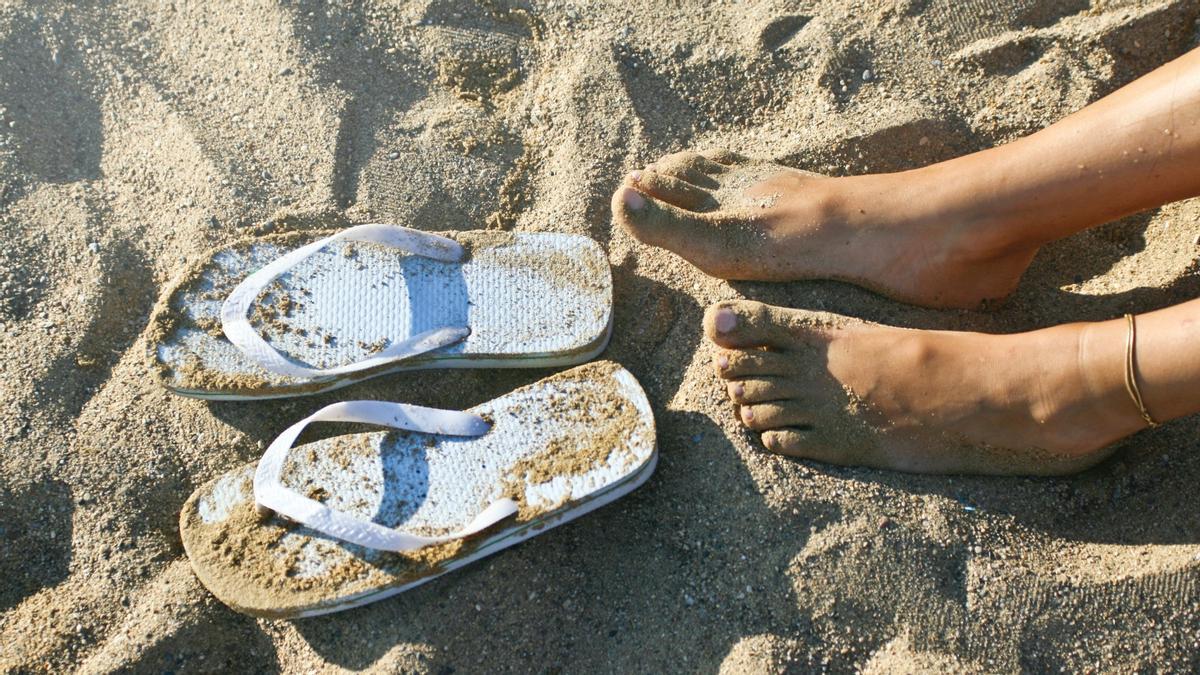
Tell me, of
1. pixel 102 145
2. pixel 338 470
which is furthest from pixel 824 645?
pixel 102 145

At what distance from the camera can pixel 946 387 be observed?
135 cm

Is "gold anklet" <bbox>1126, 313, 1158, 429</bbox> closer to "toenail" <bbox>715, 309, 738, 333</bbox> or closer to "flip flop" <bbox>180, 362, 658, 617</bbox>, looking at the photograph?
"toenail" <bbox>715, 309, 738, 333</bbox>

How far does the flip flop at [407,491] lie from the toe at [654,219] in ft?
0.84

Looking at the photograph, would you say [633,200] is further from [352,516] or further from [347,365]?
[352,516]

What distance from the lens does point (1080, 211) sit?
1.38 m

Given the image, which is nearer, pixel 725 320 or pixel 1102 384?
pixel 1102 384

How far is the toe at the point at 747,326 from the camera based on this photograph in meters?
1.45

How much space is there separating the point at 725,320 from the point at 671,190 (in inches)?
11.5

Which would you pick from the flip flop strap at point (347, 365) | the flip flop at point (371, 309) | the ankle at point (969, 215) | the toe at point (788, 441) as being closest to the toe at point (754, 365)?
the toe at point (788, 441)

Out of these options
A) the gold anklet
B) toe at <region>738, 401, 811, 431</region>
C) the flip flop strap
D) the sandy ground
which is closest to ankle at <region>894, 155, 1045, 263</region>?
the sandy ground

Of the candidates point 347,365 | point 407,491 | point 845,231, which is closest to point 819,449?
point 845,231

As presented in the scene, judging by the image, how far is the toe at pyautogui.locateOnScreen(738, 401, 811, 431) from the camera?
4.62 ft

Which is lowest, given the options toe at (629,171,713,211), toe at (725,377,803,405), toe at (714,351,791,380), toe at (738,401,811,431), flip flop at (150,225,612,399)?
toe at (738,401,811,431)

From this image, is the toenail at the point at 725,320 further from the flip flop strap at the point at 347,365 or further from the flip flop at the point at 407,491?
the flip flop strap at the point at 347,365
